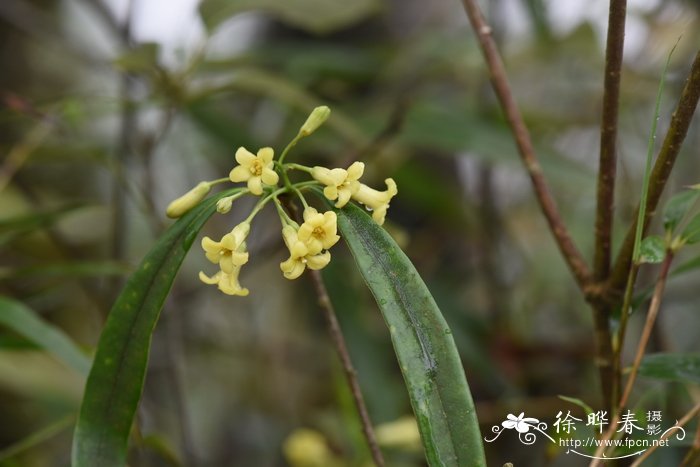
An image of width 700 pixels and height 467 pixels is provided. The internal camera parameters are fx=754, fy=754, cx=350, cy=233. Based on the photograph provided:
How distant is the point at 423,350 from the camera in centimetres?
51

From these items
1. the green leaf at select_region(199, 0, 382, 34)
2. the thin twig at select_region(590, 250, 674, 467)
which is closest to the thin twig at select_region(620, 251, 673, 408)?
the thin twig at select_region(590, 250, 674, 467)

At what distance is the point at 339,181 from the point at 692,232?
29cm

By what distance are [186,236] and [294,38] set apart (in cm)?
156

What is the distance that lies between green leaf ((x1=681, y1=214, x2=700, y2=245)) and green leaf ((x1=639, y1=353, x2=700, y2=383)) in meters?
0.13

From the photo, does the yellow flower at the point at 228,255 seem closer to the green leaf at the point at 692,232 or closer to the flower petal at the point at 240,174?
the flower petal at the point at 240,174

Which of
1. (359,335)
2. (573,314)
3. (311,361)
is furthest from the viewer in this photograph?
(311,361)

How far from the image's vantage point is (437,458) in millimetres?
477

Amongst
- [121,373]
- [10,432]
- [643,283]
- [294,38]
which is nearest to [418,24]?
[294,38]

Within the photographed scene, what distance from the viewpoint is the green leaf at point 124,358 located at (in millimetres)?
586

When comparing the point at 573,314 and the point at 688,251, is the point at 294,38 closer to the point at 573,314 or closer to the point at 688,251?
the point at 573,314

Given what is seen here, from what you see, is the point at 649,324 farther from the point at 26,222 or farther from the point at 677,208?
the point at 26,222

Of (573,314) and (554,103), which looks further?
(554,103)

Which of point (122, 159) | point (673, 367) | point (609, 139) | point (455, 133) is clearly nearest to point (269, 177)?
point (609, 139)

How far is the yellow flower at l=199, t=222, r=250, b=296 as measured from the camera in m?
0.56
